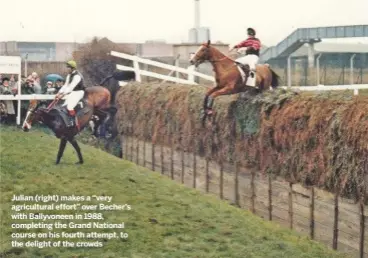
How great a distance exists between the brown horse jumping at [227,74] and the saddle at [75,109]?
136 cm

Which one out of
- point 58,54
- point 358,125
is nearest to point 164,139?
point 58,54

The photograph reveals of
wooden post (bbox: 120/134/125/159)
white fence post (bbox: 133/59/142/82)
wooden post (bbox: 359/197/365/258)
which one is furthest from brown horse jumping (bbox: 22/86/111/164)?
wooden post (bbox: 359/197/365/258)

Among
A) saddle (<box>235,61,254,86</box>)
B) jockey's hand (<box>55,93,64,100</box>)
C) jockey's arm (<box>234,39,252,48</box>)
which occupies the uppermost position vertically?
jockey's arm (<box>234,39,252,48</box>)

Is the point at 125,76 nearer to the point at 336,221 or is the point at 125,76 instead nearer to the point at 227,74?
the point at 227,74

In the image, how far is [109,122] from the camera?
9805 millimetres

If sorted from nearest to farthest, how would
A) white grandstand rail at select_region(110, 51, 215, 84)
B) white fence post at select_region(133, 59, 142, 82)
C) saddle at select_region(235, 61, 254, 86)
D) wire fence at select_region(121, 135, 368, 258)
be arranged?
wire fence at select_region(121, 135, 368, 258) → saddle at select_region(235, 61, 254, 86) → white grandstand rail at select_region(110, 51, 215, 84) → white fence post at select_region(133, 59, 142, 82)

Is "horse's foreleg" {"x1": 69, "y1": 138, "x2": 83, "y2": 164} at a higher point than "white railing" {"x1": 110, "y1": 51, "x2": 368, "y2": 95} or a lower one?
lower

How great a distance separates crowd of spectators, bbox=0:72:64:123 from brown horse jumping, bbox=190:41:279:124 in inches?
67.5

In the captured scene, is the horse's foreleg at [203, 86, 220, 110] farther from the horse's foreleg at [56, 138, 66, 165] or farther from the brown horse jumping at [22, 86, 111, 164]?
the horse's foreleg at [56, 138, 66, 165]

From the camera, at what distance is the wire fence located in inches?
274

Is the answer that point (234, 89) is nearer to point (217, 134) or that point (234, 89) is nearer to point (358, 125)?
point (217, 134)

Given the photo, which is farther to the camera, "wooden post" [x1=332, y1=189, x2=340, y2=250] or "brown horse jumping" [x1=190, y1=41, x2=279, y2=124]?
"brown horse jumping" [x1=190, y1=41, x2=279, y2=124]

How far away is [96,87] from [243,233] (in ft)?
9.21

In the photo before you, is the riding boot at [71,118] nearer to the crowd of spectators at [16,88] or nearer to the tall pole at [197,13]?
the crowd of spectators at [16,88]
